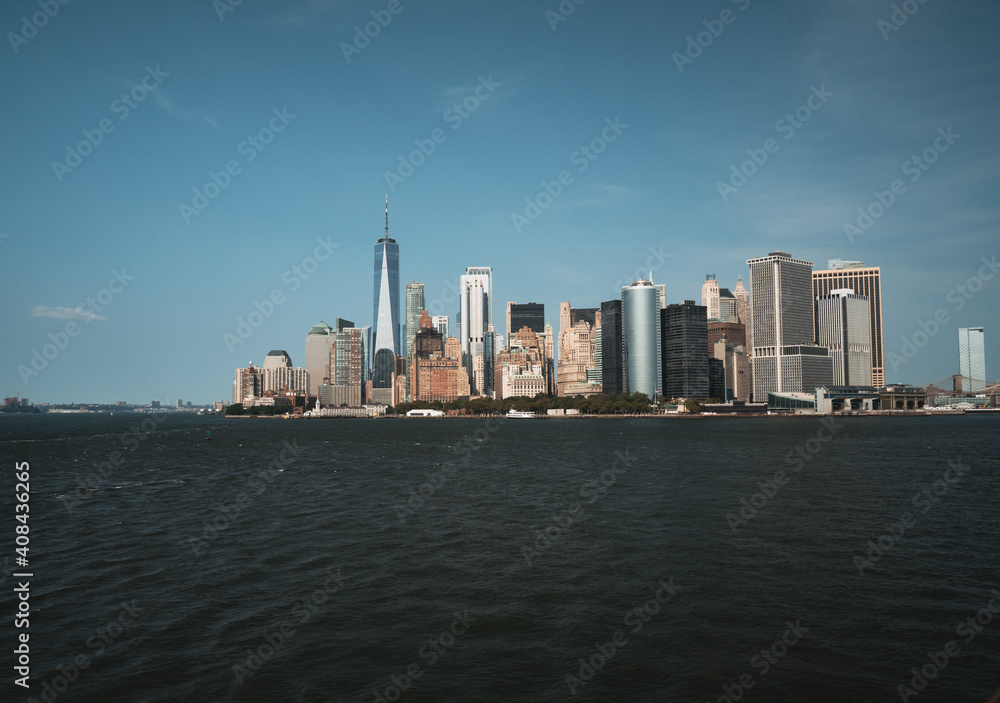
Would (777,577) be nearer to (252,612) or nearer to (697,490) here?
(252,612)

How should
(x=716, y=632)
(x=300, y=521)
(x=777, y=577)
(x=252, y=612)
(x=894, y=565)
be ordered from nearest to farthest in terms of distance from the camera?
(x=716, y=632)
(x=252, y=612)
(x=777, y=577)
(x=894, y=565)
(x=300, y=521)

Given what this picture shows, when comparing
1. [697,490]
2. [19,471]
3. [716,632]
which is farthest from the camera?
[19,471]

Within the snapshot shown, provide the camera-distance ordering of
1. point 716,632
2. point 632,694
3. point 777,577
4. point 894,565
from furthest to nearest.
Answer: point 894,565, point 777,577, point 716,632, point 632,694

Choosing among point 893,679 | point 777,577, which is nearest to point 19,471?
point 777,577

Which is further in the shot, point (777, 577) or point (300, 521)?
point (300, 521)

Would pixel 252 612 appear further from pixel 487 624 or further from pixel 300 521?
pixel 300 521

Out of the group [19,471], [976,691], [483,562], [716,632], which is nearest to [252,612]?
[483,562]
